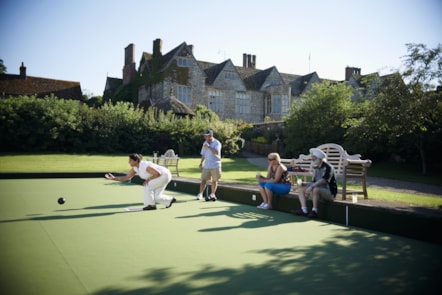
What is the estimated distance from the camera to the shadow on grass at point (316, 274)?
3.22 m

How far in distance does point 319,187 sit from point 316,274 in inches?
122

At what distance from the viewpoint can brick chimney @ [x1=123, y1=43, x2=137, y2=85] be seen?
43469mm

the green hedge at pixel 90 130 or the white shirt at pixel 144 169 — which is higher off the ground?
the green hedge at pixel 90 130

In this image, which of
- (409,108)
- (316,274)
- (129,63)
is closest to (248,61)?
(129,63)

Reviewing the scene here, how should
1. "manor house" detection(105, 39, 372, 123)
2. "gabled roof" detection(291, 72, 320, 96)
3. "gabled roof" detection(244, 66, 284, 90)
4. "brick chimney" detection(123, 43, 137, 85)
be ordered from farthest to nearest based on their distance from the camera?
"gabled roof" detection(291, 72, 320, 96) → "gabled roof" detection(244, 66, 284, 90) → "brick chimney" detection(123, 43, 137, 85) → "manor house" detection(105, 39, 372, 123)

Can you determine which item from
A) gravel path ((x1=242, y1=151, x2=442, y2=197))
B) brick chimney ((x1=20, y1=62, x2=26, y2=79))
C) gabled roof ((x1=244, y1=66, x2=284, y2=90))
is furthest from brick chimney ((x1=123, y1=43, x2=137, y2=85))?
gravel path ((x1=242, y1=151, x2=442, y2=197))

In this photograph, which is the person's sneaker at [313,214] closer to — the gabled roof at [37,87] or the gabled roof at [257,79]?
the gabled roof at [257,79]

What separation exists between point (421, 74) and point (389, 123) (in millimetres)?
3062

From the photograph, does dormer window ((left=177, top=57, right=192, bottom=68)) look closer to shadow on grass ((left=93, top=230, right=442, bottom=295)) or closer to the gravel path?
the gravel path

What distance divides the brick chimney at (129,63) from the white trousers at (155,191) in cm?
3798

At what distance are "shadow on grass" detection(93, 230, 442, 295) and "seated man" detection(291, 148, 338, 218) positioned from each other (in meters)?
1.86

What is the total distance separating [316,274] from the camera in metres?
3.66

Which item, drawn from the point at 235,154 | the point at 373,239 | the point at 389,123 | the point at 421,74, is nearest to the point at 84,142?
the point at 235,154

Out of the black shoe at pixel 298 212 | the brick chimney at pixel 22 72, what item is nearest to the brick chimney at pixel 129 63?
the brick chimney at pixel 22 72
